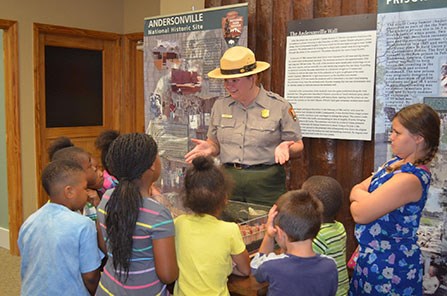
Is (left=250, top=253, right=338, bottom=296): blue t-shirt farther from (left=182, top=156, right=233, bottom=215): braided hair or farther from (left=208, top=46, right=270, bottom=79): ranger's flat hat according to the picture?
(left=208, top=46, right=270, bottom=79): ranger's flat hat

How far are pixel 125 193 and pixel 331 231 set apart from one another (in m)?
0.82

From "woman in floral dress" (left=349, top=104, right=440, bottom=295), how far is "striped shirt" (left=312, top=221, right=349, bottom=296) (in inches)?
4.2

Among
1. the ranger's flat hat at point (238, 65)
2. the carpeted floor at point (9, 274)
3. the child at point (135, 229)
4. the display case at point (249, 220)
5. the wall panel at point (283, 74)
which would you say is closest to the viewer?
the child at point (135, 229)

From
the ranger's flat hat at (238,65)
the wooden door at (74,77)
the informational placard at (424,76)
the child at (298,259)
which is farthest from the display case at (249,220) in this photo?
the wooden door at (74,77)

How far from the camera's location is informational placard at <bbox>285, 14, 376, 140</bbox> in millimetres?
3037

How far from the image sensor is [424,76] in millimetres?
2768

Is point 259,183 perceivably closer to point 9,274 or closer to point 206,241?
point 206,241

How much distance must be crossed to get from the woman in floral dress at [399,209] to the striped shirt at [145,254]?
80cm

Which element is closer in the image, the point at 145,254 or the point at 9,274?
the point at 145,254

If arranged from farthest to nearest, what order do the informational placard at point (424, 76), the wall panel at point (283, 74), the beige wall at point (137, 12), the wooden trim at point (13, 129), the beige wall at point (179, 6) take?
the beige wall at point (137, 12), the wooden trim at point (13, 129), the beige wall at point (179, 6), the wall panel at point (283, 74), the informational placard at point (424, 76)

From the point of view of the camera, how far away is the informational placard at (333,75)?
9.96 feet

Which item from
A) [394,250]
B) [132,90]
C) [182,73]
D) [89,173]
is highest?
[182,73]

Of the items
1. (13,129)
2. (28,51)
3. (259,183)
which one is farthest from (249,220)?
(28,51)

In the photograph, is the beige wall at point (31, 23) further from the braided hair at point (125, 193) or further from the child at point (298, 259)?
the child at point (298, 259)
